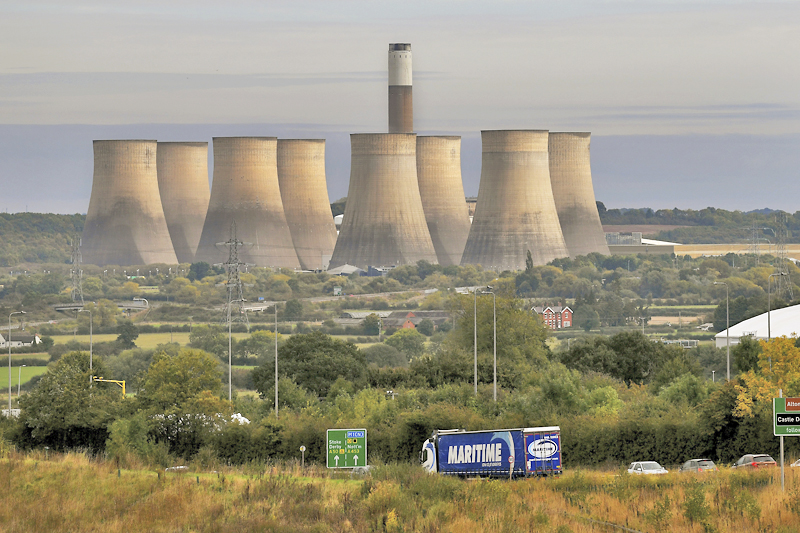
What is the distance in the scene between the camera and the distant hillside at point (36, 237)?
101375mm

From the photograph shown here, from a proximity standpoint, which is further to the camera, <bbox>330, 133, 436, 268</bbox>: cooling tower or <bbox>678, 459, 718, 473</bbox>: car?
<bbox>330, 133, 436, 268</bbox>: cooling tower

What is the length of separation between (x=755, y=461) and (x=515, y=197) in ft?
144

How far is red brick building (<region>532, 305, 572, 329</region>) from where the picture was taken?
57.2 m

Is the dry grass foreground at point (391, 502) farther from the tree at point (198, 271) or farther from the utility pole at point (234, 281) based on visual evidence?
the tree at point (198, 271)

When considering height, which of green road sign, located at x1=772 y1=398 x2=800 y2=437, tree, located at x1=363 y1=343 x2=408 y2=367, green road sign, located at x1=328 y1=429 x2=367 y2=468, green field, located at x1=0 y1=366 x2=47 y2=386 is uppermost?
green road sign, located at x1=772 y1=398 x2=800 y2=437

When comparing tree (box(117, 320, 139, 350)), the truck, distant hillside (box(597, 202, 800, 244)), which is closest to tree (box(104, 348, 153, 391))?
tree (box(117, 320, 139, 350))

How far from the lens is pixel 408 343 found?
153 feet

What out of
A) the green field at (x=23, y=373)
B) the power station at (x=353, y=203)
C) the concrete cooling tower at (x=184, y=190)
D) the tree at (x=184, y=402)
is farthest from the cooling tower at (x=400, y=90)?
the tree at (x=184, y=402)

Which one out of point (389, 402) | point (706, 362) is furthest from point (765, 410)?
point (706, 362)

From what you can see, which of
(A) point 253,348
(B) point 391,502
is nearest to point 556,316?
(A) point 253,348

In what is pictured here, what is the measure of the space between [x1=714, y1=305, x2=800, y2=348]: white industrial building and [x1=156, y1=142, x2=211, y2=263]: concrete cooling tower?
36474mm

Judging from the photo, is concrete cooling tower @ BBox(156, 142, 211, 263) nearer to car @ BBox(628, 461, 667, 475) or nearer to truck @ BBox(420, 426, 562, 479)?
truck @ BBox(420, 426, 562, 479)

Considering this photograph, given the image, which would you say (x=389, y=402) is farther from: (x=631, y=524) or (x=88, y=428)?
(x=631, y=524)

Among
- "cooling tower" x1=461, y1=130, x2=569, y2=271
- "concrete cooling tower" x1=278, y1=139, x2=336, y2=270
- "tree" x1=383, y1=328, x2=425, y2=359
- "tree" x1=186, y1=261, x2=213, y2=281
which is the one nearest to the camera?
"tree" x1=383, y1=328, x2=425, y2=359
